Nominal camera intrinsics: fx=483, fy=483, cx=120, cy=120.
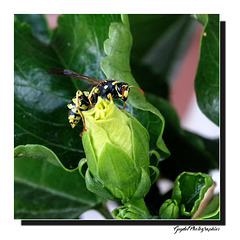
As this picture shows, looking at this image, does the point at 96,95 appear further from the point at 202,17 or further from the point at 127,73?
the point at 202,17

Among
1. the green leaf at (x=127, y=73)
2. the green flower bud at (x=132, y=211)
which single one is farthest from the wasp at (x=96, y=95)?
the green flower bud at (x=132, y=211)

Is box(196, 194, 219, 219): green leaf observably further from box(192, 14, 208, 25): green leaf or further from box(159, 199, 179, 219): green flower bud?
box(192, 14, 208, 25): green leaf

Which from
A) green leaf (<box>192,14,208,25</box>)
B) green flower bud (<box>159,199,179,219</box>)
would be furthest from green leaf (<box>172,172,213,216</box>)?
green leaf (<box>192,14,208,25</box>)

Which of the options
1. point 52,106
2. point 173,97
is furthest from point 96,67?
point 173,97
